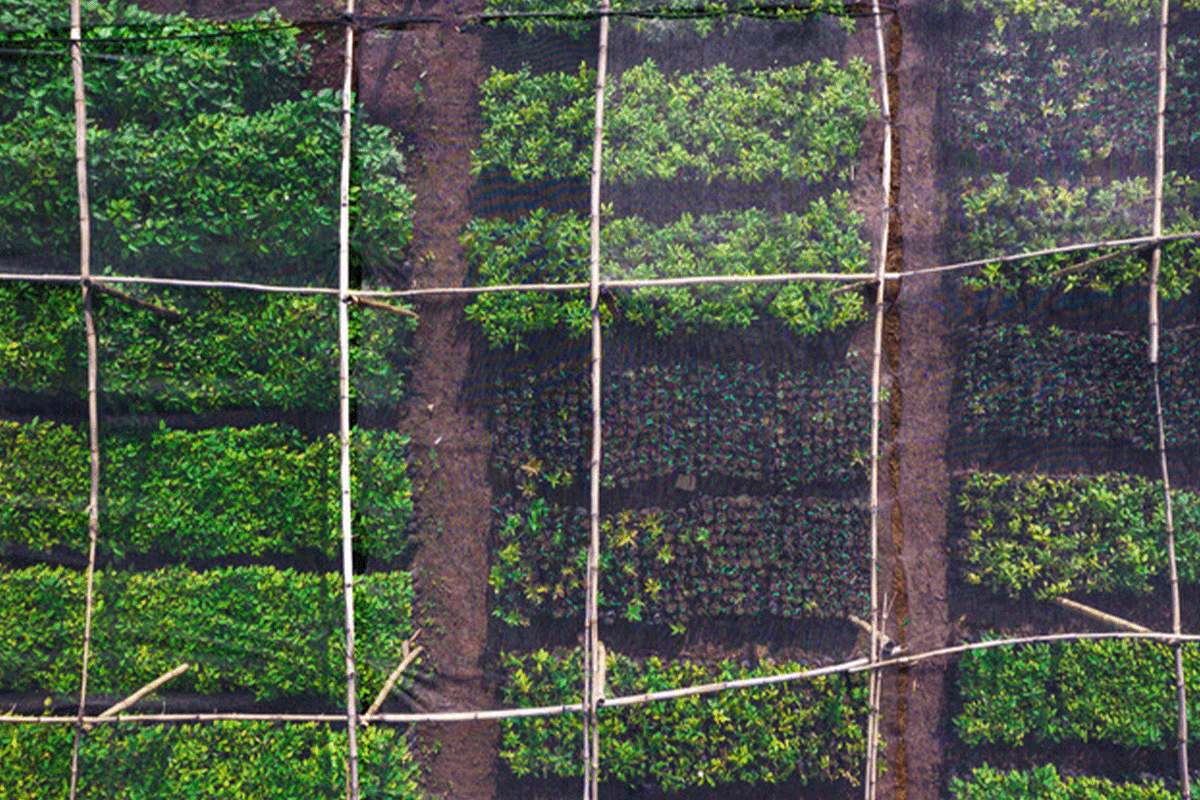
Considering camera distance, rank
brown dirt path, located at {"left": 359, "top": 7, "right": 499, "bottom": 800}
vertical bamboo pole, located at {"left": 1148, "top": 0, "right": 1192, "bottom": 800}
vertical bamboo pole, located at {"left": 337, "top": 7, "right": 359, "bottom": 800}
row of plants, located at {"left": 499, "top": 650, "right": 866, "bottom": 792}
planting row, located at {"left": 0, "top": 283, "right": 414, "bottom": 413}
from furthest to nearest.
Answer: brown dirt path, located at {"left": 359, "top": 7, "right": 499, "bottom": 800}
row of plants, located at {"left": 499, "top": 650, "right": 866, "bottom": 792}
planting row, located at {"left": 0, "top": 283, "right": 414, "bottom": 413}
vertical bamboo pole, located at {"left": 1148, "top": 0, "right": 1192, "bottom": 800}
vertical bamboo pole, located at {"left": 337, "top": 7, "right": 359, "bottom": 800}

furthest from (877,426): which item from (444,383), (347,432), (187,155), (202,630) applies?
(187,155)

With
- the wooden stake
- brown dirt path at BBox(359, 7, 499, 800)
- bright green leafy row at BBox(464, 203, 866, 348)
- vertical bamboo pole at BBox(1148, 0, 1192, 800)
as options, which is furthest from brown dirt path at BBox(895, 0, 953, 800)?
brown dirt path at BBox(359, 7, 499, 800)

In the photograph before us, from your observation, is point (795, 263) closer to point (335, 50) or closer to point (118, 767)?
point (335, 50)

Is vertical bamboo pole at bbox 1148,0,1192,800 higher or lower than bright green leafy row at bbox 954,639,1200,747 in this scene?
higher

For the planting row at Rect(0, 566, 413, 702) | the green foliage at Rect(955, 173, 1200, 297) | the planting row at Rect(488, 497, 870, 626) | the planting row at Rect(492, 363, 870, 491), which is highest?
the green foliage at Rect(955, 173, 1200, 297)

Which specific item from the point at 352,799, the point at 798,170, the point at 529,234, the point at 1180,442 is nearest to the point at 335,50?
the point at 529,234

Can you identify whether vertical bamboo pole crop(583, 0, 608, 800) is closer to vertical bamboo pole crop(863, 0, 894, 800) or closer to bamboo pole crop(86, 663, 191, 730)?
vertical bamboo pole crop(863, 0, 894, 800)

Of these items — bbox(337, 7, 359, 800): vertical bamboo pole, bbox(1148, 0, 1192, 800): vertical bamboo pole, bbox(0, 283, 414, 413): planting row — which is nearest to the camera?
bbox(337, 7, 359, 800): vertical bamboo pole

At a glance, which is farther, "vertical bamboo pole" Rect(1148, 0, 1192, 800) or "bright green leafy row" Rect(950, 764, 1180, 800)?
"bright green leafy row" Rect(950, 764, 1180, 800)
